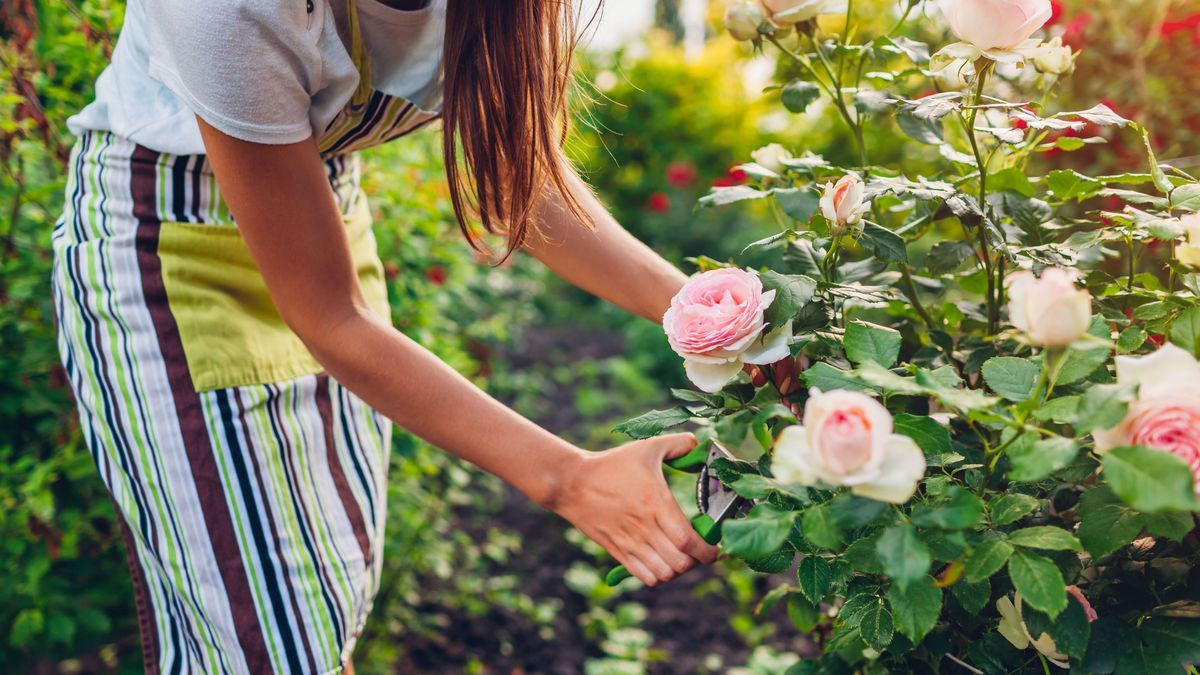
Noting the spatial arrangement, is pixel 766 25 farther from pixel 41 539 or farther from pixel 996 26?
pixel 41 539

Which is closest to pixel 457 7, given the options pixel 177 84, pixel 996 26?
pixel 177 84

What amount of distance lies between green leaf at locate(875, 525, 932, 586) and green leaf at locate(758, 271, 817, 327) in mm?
287

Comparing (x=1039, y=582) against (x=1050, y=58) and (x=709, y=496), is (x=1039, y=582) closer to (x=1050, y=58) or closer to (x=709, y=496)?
(x=709, y=496)

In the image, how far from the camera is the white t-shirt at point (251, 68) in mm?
1059

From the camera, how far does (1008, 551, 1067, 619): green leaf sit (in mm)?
741

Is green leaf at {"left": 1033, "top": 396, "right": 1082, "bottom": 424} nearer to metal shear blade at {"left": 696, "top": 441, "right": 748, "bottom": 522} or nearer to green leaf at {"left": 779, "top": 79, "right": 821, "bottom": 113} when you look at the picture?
metal shear blade at {"left": 696, "top": 441, "right": 748, "bottom": 522}

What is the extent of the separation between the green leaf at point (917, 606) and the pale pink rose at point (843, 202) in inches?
14.4

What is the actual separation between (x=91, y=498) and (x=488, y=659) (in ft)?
3.55

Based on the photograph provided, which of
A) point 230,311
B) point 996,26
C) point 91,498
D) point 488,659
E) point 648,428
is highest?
point 996,26

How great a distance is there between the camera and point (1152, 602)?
35.4 inches

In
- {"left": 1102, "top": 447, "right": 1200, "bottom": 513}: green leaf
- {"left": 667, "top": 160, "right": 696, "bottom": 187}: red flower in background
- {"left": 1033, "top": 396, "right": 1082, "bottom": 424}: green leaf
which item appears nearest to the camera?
{"left": 1102, "top": 447, "right": 1200, "bottom": 513}: green leaf

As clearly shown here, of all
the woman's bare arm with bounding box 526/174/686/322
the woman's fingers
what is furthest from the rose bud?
the woman's fingers

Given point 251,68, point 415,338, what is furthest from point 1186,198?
point 415,338

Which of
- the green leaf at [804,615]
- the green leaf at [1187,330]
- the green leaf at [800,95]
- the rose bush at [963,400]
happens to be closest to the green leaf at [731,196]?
the rose bush at [963,400]
